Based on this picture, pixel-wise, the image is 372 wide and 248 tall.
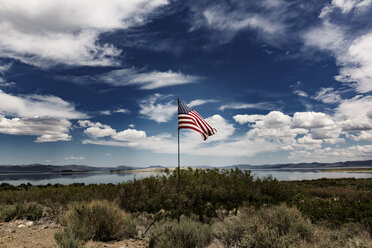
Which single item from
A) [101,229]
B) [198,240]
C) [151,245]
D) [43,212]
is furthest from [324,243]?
[43,212]

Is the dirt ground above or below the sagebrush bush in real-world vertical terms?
below

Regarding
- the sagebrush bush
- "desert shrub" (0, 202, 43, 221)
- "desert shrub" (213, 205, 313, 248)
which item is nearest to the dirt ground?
the sagebrush bush

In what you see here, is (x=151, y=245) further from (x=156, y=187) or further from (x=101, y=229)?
(x=156, y=187)

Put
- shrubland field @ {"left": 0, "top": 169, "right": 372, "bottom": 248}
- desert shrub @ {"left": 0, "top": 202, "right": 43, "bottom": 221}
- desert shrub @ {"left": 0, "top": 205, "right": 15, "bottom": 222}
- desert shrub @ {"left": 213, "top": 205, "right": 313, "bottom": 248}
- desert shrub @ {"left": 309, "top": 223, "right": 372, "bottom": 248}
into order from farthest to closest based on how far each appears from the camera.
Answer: desert shrub @ {"left": 0, "top": 202, "right": 43, "bottom": 221}
desert shrub @ {"left": 0, "top": 205, "right": 15, "bottom": 222}
shrubland field @ {"left": 0, "top": 169, "right": 372, "bottom": 248}
desert shrub @ {"left": 213, "top": 205, "right": 313, "bottom": 248}
desert shrub @ {"left": 309, "top": 223, "right": 372, "bottom": 248}

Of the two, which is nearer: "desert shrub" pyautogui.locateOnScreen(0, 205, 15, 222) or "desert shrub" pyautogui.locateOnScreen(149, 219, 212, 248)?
"desert shrub" pyautogui.locateOnScreen(149, 219, 212, 248)

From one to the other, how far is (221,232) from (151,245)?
1983 millimetres

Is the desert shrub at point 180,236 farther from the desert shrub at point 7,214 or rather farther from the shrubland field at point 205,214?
the desert shrub at point 7,214

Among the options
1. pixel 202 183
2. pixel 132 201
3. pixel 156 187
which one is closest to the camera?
pixel 132 201

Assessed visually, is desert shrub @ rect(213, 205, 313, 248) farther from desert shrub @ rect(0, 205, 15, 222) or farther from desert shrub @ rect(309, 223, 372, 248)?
desert shrub @ rect(0, 205, 15, 222)

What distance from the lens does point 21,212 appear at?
11008mm

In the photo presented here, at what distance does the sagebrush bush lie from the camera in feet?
23.7

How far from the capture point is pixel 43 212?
38.7ft

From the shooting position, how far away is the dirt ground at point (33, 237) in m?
6.87

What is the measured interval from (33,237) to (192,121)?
21.6ft
